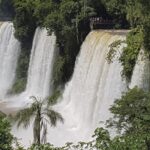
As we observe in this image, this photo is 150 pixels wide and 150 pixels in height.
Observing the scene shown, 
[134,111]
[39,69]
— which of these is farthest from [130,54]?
[39,69]

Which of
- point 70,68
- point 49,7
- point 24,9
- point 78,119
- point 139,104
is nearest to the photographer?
point 139,104

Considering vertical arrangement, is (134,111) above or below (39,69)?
above

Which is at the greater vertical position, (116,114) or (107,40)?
(107,40)

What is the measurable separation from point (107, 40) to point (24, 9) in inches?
620

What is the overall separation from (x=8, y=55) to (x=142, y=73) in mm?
22215

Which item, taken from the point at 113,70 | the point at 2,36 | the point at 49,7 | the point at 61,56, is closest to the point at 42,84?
the point at 61,56

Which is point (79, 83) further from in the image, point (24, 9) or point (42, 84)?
point (24, 9)

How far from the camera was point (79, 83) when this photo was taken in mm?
33219

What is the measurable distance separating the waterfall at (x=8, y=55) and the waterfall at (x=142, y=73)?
2025 cm

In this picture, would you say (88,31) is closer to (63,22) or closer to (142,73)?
Result: (63,22)

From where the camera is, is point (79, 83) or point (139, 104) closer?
point (139, 104)

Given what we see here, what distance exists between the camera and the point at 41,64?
3984cm

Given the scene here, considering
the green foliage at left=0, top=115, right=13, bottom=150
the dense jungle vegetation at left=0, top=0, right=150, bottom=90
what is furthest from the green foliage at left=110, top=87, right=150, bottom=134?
the dense jungle vegetation at left=0, top=0, right=150, bottom=90

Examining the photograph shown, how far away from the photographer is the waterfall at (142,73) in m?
24.9
